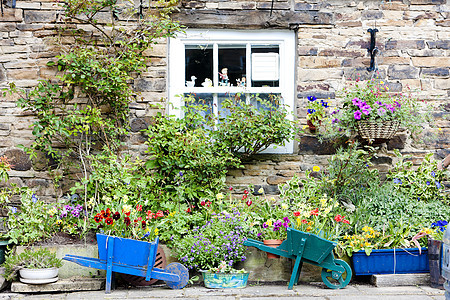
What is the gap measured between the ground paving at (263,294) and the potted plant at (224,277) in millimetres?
76

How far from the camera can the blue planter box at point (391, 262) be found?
445 centimetres

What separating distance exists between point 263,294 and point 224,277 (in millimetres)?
417

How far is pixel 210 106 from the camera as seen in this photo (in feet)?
18.9

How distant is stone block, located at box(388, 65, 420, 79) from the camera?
18.9 ft

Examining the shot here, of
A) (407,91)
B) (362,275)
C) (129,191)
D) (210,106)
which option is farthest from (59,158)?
(407,91)

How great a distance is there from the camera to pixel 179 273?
430 cm

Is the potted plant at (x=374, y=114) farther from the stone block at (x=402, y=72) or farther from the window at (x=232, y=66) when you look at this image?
the window at (x=232, y=66)

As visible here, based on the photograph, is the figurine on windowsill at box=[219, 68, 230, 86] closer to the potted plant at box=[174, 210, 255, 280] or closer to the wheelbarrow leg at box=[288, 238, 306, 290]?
the potted plant at box=[174, 210, 255, 280]

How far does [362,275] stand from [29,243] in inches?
126

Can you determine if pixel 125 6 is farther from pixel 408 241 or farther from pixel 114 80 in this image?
pixel 408 241

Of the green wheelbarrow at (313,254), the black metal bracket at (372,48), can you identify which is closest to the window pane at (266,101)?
the black metal bracket at (372,48)

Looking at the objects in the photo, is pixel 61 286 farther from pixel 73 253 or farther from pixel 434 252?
pixel 434 252

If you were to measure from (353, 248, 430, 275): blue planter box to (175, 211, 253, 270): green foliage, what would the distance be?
1.07 metres

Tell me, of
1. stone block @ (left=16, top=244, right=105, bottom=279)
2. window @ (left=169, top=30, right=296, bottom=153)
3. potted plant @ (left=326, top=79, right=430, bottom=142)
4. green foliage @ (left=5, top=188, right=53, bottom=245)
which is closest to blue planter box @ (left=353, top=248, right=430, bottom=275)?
potted plant @ (left=326, top=79, right=430, bottom=142)
